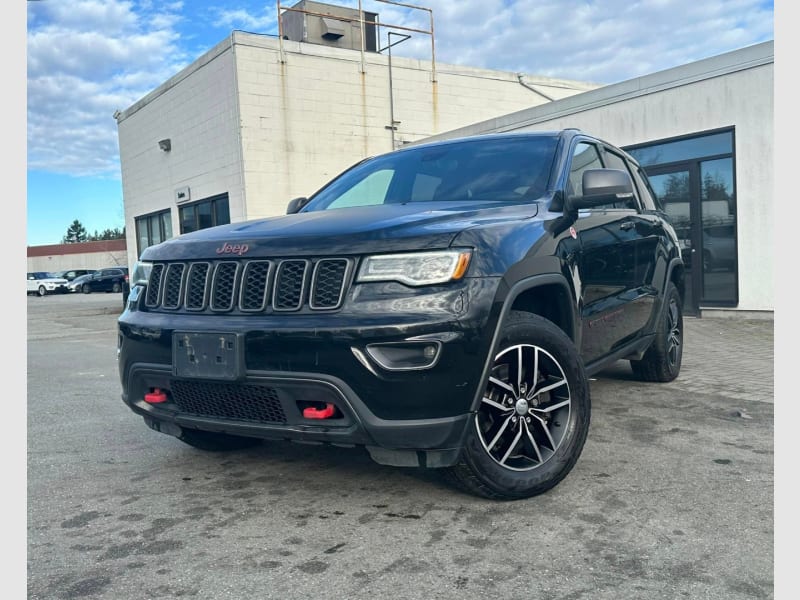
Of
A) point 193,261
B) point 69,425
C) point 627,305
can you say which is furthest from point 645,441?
point 69,425

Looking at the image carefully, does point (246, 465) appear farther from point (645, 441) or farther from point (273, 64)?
point (273, 64)

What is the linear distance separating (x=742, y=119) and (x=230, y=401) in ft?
30.3

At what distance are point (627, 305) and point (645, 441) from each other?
90 cm

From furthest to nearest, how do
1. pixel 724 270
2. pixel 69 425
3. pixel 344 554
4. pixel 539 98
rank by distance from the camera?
pixel 539 98
pixel 724 270
pixel 69 425
pixel 344 554

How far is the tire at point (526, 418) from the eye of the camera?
308 cm

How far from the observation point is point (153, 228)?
Result: 24.0 metres

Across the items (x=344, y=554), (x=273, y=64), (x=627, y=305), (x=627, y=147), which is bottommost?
(x=344, y=554)

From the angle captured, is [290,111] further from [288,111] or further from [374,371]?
[374,371]

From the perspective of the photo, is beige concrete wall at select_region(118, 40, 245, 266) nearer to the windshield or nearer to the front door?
the front door

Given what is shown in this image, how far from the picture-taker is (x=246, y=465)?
3.93 meters

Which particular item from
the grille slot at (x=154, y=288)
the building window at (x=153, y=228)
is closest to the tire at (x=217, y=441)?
the grille slot at (x=154, y=288)

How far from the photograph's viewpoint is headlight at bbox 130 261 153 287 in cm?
364

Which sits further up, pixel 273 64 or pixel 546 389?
pixel 273 64

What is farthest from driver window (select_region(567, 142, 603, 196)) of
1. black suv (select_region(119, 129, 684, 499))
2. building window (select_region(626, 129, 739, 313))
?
building window (select_region(626, 129, 739, 313))
